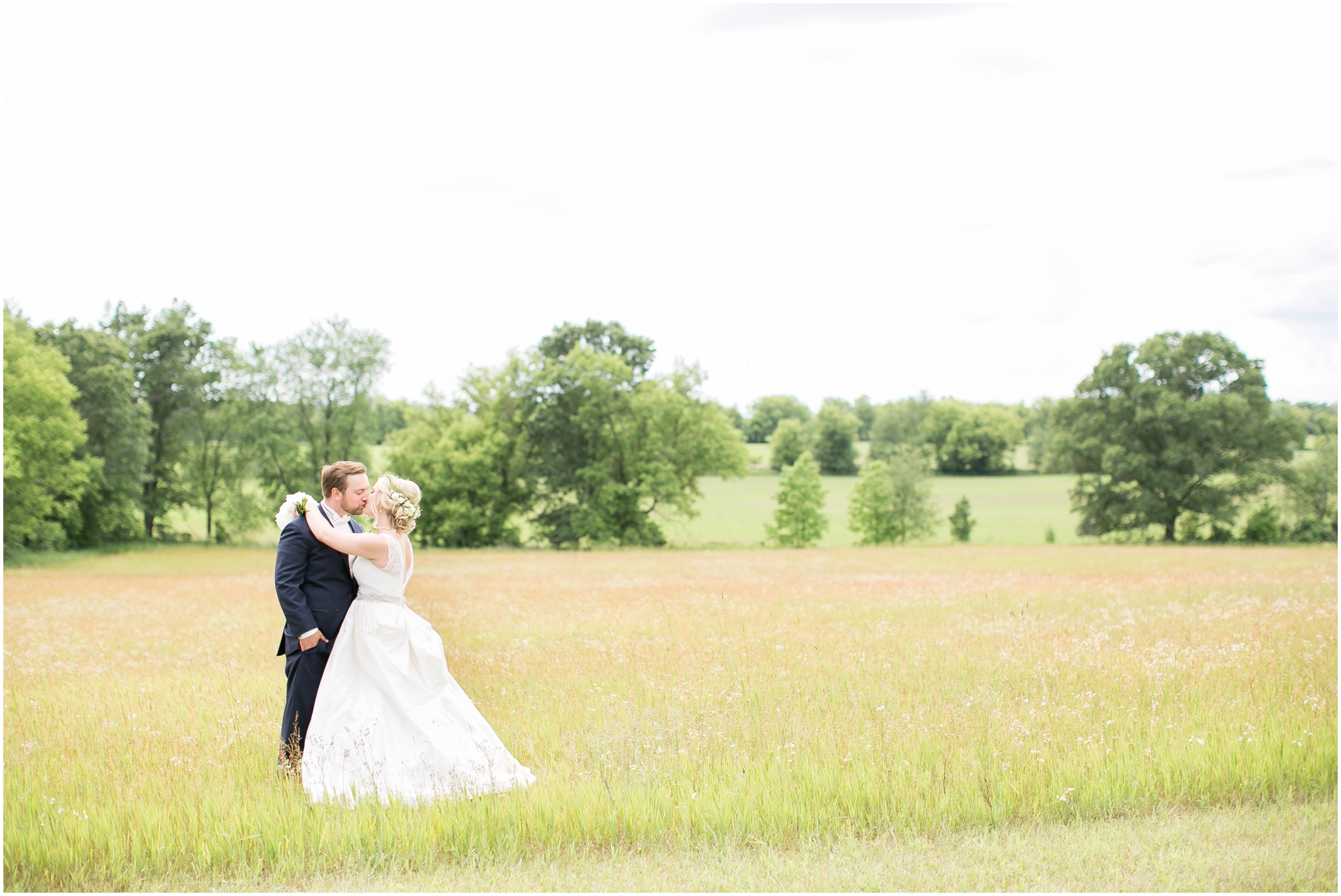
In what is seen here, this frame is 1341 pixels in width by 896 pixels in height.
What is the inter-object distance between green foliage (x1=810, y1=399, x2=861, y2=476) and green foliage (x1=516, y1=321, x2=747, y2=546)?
5084cm

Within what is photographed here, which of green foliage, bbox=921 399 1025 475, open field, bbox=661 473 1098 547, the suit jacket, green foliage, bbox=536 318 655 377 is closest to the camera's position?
the suit jacket

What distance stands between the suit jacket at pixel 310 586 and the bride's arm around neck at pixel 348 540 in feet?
0.46

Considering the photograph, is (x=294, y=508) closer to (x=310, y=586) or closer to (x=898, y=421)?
(x=310, y=586)

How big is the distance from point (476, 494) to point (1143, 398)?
45445mm

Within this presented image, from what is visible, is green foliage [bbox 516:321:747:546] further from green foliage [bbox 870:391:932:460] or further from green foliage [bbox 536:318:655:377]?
green foliage [bbox 870:391:932:460]

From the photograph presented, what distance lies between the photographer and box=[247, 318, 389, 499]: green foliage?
56.8 m

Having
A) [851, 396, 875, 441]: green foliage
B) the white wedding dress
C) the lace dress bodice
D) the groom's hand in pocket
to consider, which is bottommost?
the white wedding dress

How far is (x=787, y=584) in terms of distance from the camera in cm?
2167

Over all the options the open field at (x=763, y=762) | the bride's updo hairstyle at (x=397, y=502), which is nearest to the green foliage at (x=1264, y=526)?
the open field at (x=763, y=762)

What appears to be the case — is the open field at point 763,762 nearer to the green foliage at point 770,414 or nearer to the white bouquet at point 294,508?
the white bouquet at point 294,508

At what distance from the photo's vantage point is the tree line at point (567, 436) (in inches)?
2124

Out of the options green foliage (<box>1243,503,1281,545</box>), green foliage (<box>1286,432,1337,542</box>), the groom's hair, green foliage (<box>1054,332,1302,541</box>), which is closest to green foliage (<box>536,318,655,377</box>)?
green foliage (<box>1054,332,1302,541</box>)

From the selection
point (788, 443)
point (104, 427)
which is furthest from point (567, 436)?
point (788, 443)

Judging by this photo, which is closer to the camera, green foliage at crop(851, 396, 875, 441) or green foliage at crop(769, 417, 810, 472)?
green foliage at crop(769, 417, 810, 472)
